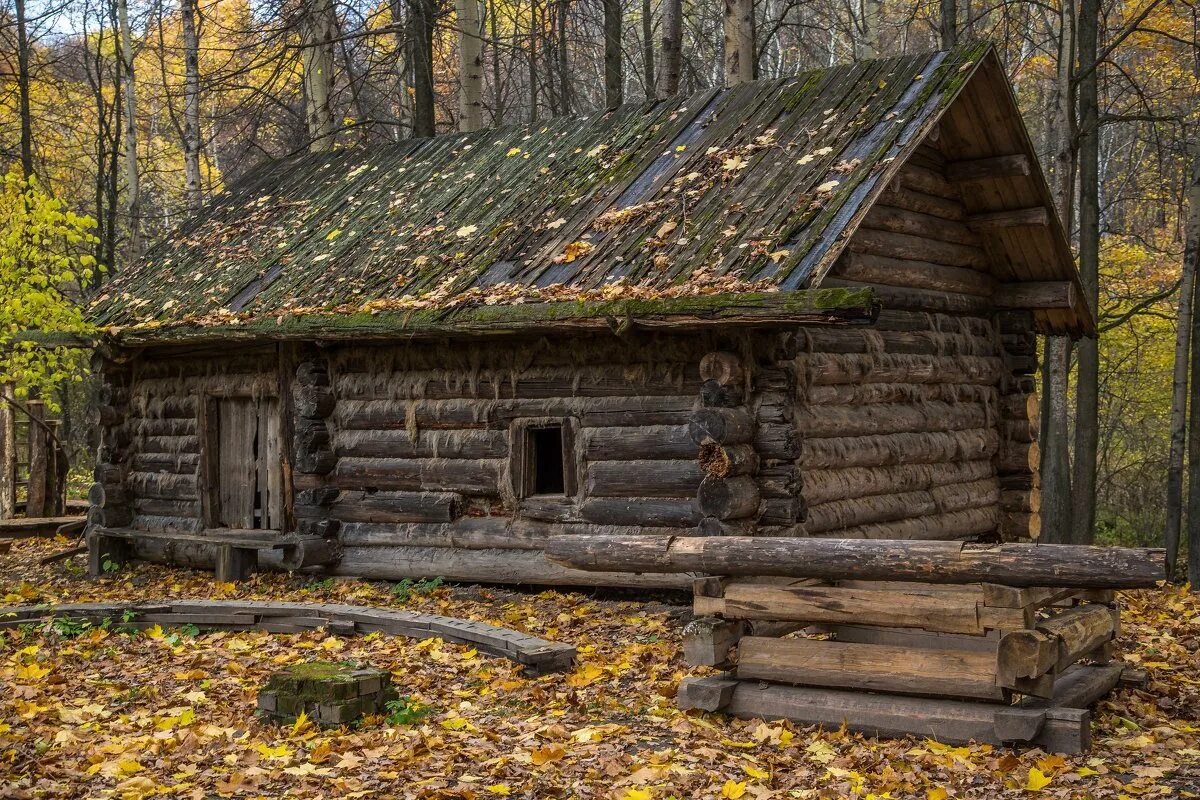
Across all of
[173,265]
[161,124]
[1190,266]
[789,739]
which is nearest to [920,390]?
[1190,266]

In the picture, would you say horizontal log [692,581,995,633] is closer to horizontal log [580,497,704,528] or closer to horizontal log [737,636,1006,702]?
horizontal log [737,636,1006,702]

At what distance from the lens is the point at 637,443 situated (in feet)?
39.7

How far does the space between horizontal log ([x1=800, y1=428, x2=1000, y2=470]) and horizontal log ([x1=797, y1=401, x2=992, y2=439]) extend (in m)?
0.07

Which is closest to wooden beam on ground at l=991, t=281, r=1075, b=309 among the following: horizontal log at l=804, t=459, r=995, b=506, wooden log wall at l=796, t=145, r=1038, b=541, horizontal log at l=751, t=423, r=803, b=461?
wooden log wall at l=796, t=145, r=1038, b=541

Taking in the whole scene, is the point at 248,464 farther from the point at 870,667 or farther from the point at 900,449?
the point at 870,667

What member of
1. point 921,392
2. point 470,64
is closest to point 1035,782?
point 921,392

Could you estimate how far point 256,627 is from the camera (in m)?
11.4

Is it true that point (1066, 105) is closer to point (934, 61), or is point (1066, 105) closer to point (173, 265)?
point (934, 61)

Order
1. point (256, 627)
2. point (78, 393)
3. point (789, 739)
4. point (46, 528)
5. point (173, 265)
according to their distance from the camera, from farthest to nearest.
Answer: point (78, 393), point (46, 528), point (173, 265), point (256, 627), point (789, 739)

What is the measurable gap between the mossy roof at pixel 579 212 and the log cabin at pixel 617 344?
5 cm

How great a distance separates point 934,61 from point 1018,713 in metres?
7.81

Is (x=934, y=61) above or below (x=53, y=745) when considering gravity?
above

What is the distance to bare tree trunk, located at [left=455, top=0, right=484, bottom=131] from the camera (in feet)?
66.7

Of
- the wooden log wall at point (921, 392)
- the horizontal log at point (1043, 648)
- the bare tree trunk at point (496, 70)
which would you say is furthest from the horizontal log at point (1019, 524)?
the bare tree trunk at point (496, 70)
